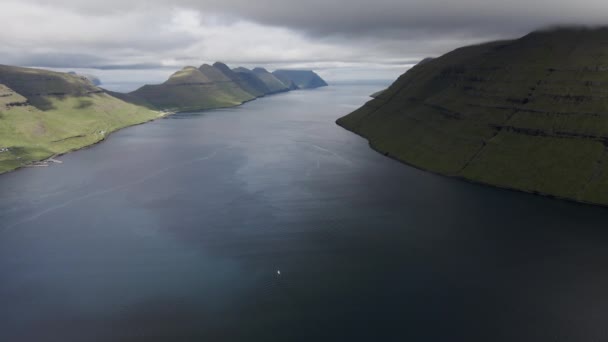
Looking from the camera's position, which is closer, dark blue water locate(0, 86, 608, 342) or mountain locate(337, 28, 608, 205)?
dark blue water locate(0, 86, 608, 342)

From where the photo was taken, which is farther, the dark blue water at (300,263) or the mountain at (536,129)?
the mountain at (536,129)

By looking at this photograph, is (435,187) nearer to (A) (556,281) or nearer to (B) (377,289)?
(A) (556,281)

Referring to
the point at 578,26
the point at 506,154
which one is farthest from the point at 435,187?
the point at 578,26

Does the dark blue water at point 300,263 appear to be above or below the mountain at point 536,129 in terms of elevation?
below

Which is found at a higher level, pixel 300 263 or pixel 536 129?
pixel 536 129

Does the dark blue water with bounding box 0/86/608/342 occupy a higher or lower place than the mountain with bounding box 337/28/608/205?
lower
